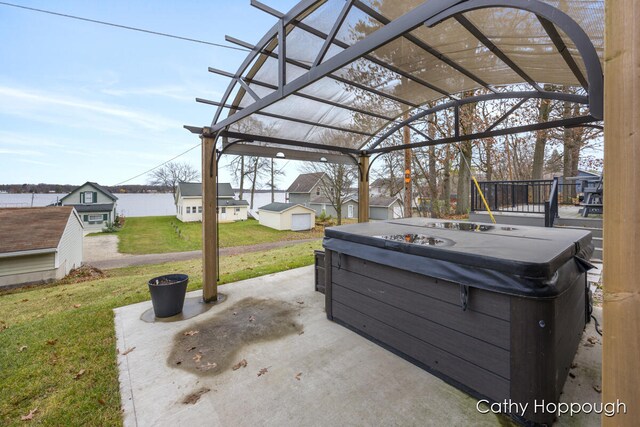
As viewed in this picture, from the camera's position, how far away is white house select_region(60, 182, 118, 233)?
23062 millimetres

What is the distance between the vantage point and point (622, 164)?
0.81 metres

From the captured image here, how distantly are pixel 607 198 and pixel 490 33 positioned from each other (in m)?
2.68

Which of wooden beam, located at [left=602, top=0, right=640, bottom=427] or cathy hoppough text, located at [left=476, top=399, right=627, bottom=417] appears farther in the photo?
cathy hoppough text, located at [left=476, top=399, right=627, bottom=417]

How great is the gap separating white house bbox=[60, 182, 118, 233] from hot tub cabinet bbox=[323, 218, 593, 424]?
2742cm

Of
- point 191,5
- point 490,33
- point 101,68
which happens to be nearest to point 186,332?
point 490,33

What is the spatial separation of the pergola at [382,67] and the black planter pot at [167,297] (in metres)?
0.46

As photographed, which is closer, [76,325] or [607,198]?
[607,198]

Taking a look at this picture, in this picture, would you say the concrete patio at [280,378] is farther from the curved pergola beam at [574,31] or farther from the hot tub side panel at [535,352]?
the curved pergola beam at [574,31]

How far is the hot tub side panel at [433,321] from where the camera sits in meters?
2.06

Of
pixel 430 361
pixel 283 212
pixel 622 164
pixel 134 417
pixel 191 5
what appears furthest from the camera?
pixel 283 212

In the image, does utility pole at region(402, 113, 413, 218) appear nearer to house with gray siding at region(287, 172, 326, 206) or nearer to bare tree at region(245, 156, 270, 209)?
house with gray siding at region(287, 172, 326, 206)

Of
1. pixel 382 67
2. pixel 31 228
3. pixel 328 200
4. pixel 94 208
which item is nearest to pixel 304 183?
pixel 328 200

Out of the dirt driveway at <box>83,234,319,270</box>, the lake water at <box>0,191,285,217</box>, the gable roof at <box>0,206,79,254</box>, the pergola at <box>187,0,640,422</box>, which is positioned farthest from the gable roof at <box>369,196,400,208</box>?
the gable roof at <box>0,206,79,254</box>

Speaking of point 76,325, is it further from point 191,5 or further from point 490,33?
point 191,5
